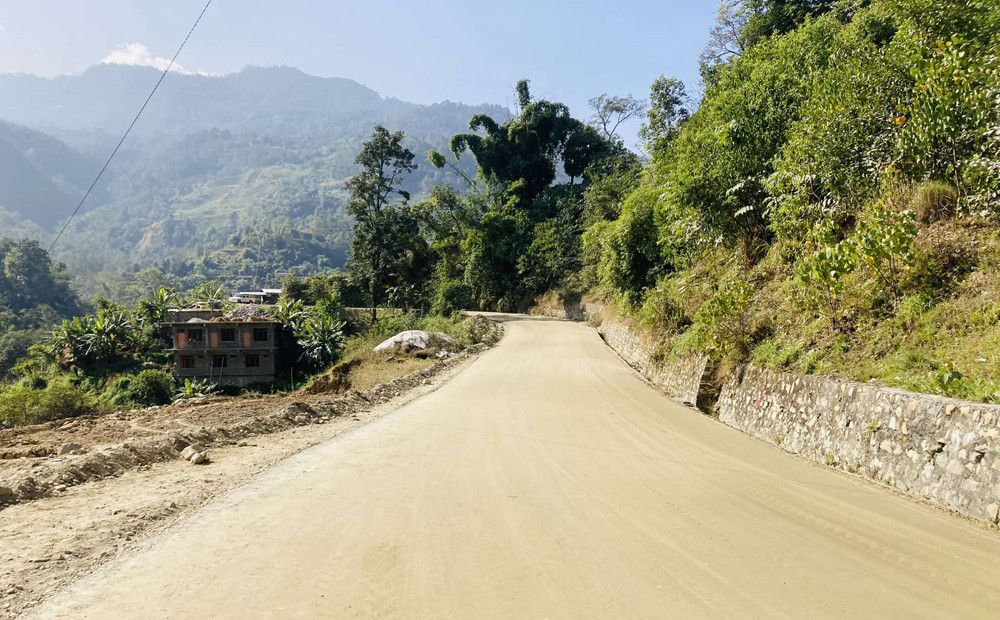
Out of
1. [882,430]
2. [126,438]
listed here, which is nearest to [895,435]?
[882,430]

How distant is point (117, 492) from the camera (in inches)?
218

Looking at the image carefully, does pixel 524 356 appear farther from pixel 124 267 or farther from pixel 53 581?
pixel 124 267

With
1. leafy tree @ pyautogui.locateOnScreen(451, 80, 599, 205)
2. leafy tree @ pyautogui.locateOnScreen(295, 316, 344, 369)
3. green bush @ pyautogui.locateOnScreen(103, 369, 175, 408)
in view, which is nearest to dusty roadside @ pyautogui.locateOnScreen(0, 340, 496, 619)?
leafy tree @ pyautogui.locateOnScreen(295, 316, 344, 369)

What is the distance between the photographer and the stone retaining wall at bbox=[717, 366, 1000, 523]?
15.1 feet

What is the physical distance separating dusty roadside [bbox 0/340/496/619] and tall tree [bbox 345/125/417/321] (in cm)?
3577

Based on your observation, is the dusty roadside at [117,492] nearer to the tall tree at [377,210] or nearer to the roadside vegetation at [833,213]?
the roadside vegetation at [833,213]

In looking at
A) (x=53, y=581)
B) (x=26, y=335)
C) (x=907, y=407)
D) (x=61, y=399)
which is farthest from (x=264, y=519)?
(x=26, y=335)

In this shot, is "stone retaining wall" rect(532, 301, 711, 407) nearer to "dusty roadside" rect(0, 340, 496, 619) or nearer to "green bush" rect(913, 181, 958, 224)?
"green bush" rect(913, 181, 958, 224)

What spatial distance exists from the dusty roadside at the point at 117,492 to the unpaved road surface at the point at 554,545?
0.85 ft

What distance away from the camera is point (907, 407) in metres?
5.50

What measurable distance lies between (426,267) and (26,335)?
44930 millimetres

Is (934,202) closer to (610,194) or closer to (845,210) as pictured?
(845,210)

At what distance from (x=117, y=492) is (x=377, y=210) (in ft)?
142

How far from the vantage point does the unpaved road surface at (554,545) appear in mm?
3492
